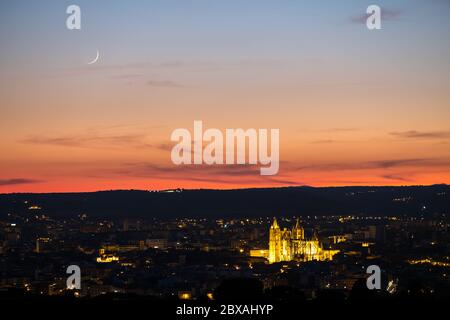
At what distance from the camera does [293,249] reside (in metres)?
66.1

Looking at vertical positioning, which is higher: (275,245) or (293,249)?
(275,245)

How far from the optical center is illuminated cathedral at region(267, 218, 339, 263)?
64.4 metres

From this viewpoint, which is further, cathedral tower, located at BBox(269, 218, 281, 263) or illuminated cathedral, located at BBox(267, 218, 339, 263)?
cathedral tower, located at BBox(269, 218, 281, 263)

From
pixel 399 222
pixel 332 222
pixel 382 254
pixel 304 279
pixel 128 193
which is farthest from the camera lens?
pixel 128 193

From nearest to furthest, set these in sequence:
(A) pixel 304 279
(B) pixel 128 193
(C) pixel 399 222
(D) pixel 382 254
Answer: (A) pixel 304 279 → (D) pixel 382 254 → (C) pixel 399 222 → (B) pixel 128 193

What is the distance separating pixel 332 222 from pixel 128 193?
19.1 metres

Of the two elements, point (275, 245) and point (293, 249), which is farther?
point (293, 249)

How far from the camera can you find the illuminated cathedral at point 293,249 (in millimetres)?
64438

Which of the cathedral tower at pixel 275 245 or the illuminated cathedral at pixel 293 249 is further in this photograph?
the cathedral tower at pixel 275 245
